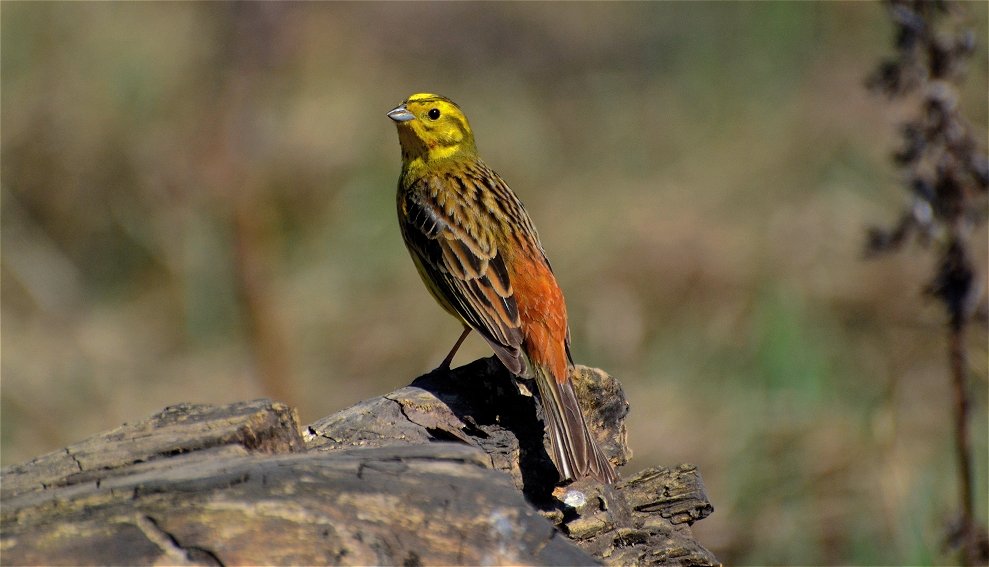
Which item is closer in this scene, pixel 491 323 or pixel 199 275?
pixel 491 323

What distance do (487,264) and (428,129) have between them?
105 cm

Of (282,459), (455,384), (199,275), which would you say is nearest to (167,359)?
(199,275)

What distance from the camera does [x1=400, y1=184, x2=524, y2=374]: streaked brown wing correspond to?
4613 millimetres

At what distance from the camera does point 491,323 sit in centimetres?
466

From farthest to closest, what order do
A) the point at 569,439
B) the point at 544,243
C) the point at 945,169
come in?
the point at 544,243
the point at 945,169
the point at 569,439

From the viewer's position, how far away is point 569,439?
3.91 meters

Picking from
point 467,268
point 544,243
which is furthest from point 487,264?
point 544,243

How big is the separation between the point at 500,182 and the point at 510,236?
66 cm

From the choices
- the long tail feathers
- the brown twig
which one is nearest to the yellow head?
the long tail feathers

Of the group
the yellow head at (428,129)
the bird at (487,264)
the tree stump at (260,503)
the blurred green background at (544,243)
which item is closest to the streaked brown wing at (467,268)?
the bird at (487,264)

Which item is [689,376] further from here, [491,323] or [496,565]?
[496,565]

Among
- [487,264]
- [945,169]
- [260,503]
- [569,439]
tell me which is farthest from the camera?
[487,264]

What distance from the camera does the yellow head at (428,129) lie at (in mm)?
5695

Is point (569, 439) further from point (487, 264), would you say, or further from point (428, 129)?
point (428, 129)
